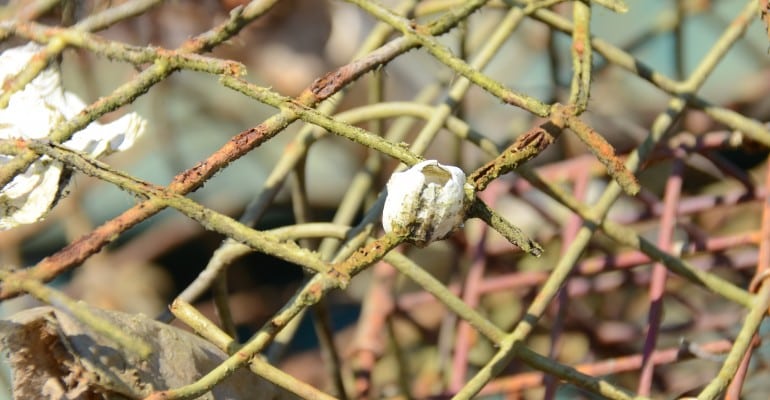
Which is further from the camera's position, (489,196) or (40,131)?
(489,196)

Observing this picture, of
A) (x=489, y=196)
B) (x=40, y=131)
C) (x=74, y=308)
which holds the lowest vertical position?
(x=74, y=308)

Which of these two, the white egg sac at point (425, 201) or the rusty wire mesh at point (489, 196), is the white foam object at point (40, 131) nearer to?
the rusty wire mesh at point (489, 196)

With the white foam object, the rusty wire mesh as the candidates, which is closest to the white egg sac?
the rusty wire mesh

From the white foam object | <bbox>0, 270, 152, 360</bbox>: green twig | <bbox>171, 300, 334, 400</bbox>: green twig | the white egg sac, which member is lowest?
<bbox>0, 270, 152, 360</bbox>: green twig

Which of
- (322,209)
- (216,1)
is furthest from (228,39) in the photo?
(322,209)

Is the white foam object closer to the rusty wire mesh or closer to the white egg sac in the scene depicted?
the rusty wire mesh

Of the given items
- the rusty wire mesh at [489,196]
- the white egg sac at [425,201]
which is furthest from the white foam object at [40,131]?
the white egg sac at [425,201]

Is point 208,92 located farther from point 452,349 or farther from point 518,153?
point 518,153

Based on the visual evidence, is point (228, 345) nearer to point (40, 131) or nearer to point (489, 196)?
point (40, 131)

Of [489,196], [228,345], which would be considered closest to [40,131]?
[228,345]
